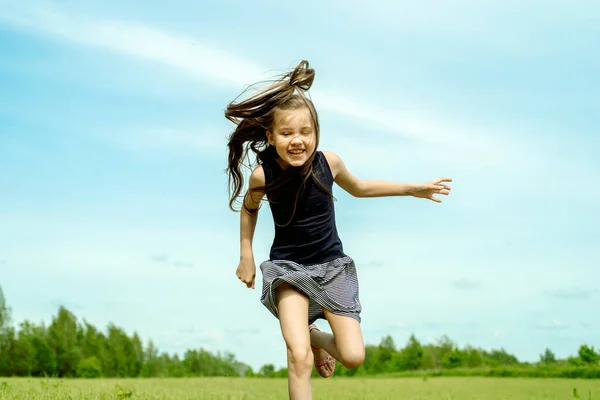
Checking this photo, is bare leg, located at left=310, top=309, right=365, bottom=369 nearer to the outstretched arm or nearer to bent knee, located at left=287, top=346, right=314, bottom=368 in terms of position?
bent knee, located at left=287, top=346, right=314, bottom=368

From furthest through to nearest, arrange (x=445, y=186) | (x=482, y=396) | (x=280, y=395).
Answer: (x=482, y=396), (x=280, y=395), (x=445, y=186)

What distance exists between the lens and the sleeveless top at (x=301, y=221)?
15.0 feet

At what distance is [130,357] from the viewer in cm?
1352

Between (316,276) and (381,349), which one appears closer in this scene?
(316,276)

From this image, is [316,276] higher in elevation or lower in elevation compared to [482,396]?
higher

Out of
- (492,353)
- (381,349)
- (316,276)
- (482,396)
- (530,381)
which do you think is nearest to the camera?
(316,276)

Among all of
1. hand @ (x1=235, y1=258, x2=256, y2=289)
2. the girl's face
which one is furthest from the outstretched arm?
hand @ (x1=235, y1=258, x2=256, y2=289)

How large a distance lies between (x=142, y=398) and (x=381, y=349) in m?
9.41

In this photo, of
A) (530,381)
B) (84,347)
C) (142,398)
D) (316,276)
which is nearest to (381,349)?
(530,381)

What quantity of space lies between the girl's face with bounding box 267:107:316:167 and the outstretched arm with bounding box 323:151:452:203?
282 mm

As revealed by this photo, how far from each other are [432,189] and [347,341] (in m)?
1.40

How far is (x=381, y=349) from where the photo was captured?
14219 millimetres

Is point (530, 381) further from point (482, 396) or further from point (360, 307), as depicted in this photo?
point (360, 307)

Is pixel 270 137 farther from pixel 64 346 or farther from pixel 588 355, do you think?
pixel 64 346
